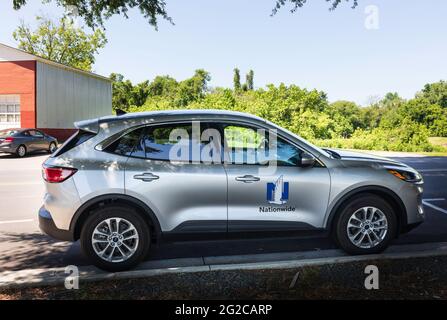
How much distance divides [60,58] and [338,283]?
60.3m

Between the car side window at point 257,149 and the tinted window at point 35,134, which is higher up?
the tinted window at point 35,134

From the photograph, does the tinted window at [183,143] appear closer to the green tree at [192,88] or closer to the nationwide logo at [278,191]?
the nationwide logo at [278,191]

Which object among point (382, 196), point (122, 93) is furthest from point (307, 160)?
point (122, 93)

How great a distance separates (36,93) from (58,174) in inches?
1072

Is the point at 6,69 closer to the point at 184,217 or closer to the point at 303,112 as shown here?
the point at 303,112

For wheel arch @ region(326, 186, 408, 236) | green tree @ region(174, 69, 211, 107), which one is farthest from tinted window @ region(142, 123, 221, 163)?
green tree @ region(174, 69, 211, 107)

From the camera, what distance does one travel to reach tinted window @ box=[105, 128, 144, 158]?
4.56 metres

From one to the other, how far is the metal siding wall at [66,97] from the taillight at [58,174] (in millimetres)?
27152

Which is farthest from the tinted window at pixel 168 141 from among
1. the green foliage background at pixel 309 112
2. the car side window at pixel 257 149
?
the green foliage background at pixel 309 112

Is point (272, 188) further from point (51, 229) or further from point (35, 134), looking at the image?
point (35, 134)

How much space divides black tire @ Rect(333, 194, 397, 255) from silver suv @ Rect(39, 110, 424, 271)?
0.01m

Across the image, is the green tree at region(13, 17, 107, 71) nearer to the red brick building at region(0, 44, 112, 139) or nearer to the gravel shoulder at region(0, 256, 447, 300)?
the red brick building at region(0, 44, 112, 139)

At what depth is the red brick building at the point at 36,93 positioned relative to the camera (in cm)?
2822

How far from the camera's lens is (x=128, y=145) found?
15.1 ft
